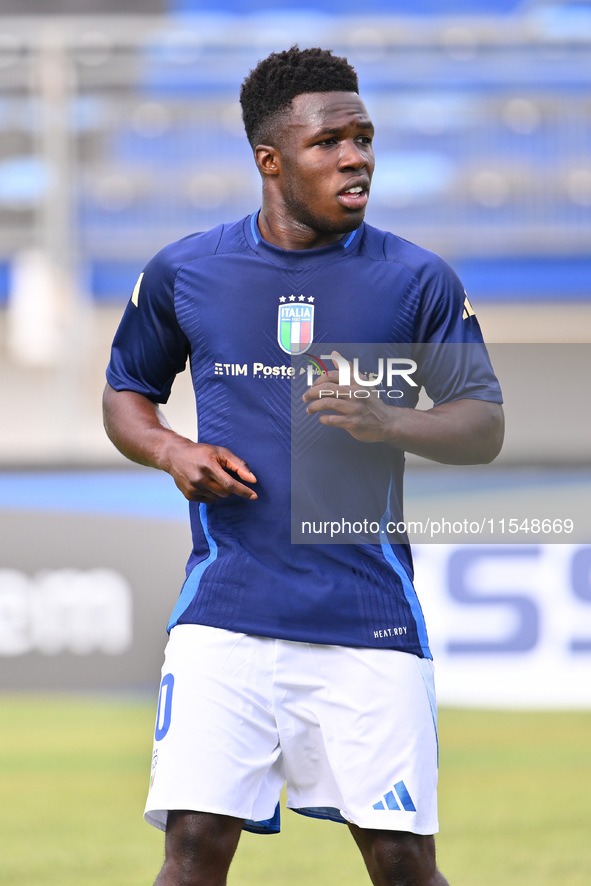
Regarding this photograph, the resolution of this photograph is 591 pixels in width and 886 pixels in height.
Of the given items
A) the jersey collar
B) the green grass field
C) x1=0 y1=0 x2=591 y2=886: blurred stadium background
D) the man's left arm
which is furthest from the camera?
x1=0 y1=0 x2=591 y2=886: blurred stadium background

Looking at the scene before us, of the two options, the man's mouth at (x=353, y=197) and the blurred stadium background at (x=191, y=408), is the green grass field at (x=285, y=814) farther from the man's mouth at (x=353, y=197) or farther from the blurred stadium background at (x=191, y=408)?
the man's mouth at (x=353, y=197)

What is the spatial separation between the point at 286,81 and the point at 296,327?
45cm

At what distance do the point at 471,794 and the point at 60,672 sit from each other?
1868 millimetres

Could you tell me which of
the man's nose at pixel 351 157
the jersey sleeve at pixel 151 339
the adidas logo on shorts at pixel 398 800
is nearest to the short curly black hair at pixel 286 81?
the man's nose at pixel 351 157

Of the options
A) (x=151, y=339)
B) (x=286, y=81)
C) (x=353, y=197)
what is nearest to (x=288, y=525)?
(x=151, y=339)

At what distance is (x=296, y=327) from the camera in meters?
2.22

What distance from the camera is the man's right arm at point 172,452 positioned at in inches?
81.7

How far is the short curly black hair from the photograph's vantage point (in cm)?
222

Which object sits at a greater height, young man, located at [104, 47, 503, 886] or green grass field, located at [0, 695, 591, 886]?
young man, located at [104, 47, 503, 886]

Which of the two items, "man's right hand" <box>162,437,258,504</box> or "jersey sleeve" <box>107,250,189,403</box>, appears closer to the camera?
"man's right hand" <box>162,437,258,504</box>

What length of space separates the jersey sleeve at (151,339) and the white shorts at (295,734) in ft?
1.71

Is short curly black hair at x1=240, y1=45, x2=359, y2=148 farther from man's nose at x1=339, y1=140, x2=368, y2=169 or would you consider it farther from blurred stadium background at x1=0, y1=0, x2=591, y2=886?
blurred stadium background at x1=0, y1=0, x2=591, y2=886

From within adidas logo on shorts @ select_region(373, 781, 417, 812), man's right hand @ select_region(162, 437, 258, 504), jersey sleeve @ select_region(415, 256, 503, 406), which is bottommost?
adidas logo on shorts @ select_region(373, 781, 417, 812)

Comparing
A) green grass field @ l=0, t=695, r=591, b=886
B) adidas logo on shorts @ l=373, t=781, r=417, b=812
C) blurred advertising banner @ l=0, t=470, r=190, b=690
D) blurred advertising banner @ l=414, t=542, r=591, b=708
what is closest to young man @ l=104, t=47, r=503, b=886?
adidas logo on shorts @ l=373, t=781, r=417, b=812
